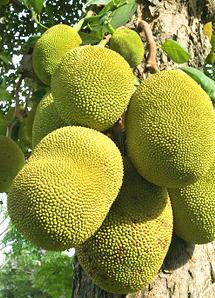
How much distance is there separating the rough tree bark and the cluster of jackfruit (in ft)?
0.36

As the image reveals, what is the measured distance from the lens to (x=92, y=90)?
3.14 feet

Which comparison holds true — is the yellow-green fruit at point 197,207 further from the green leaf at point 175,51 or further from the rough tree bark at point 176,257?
the green leaf at point 175,51

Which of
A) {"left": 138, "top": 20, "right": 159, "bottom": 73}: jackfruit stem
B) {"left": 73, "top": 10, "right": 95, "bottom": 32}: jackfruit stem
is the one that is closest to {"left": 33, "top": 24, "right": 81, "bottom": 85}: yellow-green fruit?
{"left": 73, "top": 10, "right": 95, "bottom": 32}: jackfruit stem

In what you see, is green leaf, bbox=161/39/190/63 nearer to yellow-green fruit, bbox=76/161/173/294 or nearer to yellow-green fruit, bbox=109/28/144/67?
yellow-green fruit, bbox=109/28/144/67

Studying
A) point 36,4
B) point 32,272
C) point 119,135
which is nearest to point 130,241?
point 119,135

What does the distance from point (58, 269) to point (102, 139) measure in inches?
138

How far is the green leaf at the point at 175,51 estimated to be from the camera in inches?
47.9

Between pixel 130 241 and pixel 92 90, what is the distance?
0.99 feet

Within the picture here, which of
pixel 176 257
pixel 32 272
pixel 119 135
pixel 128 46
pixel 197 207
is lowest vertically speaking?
pixel 32 272

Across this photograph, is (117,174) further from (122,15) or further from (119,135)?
(122,15)

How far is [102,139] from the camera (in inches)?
36.3

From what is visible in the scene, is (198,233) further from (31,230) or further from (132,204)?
(31,230)

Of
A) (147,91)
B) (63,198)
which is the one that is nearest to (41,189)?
(63,198)

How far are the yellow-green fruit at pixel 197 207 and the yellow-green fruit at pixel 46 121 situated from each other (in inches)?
11.2
